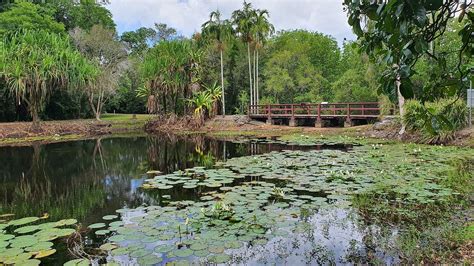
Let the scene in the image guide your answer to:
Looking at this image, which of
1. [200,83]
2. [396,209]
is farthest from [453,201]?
[200,83]

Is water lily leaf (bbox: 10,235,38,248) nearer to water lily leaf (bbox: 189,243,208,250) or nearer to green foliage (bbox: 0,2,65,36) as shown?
water lily leaf (bbox: 189,243,208,250)

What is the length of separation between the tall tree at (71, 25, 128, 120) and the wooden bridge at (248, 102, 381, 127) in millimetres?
11412

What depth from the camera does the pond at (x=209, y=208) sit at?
14.7 ft

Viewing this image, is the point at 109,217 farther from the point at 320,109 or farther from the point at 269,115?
the point at 269,115

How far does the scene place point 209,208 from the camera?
6082mm

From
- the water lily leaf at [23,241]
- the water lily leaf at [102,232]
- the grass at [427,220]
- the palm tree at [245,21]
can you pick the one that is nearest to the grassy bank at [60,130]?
the palm tree at [245,21]

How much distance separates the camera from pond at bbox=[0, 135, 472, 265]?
14.7ft

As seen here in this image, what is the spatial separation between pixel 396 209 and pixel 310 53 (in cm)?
2771

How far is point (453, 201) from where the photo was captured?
6246 millimetres

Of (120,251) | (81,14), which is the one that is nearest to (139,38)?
(81,14)

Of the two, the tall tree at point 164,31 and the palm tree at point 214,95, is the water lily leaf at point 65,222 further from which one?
the tall tree at point 164,31

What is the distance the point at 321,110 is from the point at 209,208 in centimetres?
1872

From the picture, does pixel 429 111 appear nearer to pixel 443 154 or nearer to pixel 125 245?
pixel 125 245

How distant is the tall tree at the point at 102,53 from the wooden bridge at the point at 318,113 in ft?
37.4
